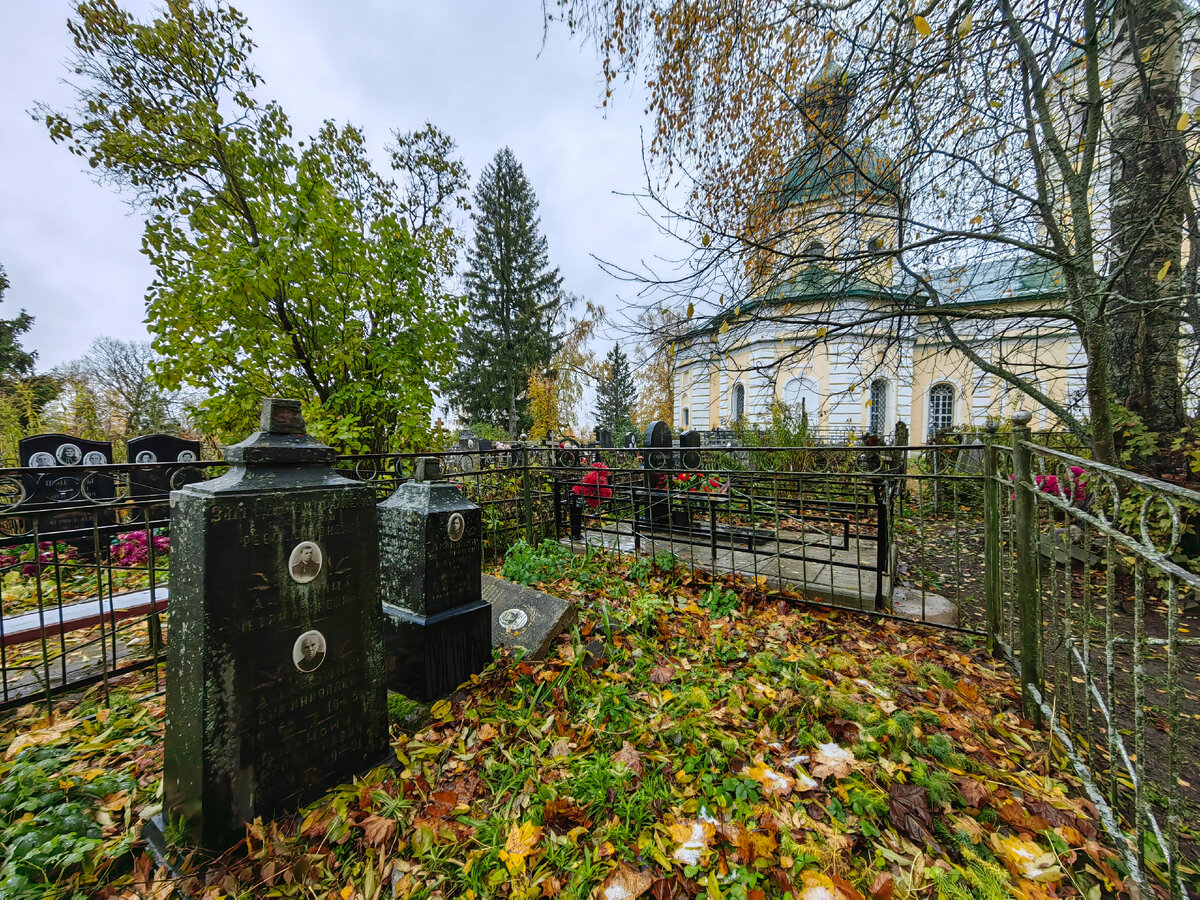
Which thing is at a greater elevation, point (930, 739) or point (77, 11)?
point (77, 11)

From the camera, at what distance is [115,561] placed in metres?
6.09

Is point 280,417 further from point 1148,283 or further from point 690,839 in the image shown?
point 1148,283

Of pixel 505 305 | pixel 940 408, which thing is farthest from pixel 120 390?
pixel 940 408

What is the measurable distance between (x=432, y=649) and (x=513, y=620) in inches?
29.1

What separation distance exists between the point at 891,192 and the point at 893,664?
3.44m

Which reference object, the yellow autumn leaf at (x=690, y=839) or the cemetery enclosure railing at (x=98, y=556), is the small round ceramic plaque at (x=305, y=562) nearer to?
the cemetery enclosure railing at (x=98, y=556)

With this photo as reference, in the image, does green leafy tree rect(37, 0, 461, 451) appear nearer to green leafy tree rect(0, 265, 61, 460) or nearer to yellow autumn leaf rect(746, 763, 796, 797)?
yellow autumn leaf rect(746, 763, 796, 797)

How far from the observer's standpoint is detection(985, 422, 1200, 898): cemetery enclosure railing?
1.24 meters

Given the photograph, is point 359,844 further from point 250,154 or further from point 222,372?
point 250,154

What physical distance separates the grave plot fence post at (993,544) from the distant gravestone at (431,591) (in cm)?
334

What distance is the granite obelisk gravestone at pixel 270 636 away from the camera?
1663mm

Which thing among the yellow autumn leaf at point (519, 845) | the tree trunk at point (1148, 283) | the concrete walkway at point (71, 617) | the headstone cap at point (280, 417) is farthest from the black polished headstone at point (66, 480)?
the tree trunk at point (1148, 283)

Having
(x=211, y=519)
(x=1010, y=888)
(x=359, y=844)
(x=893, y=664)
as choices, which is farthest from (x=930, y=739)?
(x=211, y=519)

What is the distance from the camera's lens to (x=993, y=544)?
291 centimetres
